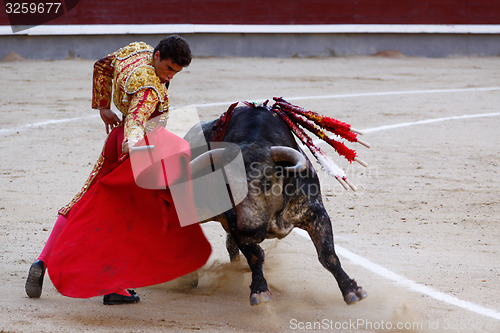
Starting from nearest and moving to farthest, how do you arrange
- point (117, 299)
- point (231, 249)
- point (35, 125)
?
point (117, 299), point (231, 249), point (35, 125)

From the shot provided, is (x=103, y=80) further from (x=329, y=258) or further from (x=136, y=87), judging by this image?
(x=329, y=258)

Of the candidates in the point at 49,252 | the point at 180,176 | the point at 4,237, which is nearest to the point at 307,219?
the point at 180,176

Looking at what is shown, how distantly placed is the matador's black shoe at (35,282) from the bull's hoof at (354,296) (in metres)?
1.07

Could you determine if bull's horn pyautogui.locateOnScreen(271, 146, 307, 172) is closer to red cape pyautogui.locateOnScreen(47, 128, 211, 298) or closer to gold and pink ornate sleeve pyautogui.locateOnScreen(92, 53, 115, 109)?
red cape pyautogui.locateOnScreen(47, 128, 211, 298)

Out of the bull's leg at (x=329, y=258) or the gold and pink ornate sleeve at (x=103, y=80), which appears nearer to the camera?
the bull's leg at (x=329, y=258)

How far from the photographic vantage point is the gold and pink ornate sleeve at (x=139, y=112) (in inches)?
97.3

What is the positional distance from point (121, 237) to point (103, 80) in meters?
0.60

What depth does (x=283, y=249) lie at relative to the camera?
3.50 m

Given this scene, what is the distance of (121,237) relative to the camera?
2678 millimetres

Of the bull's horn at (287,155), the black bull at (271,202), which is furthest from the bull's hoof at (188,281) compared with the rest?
the bull's horn at (287,155)

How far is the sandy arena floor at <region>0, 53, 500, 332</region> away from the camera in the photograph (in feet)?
8.61

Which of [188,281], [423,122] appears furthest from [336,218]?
[423,122]
